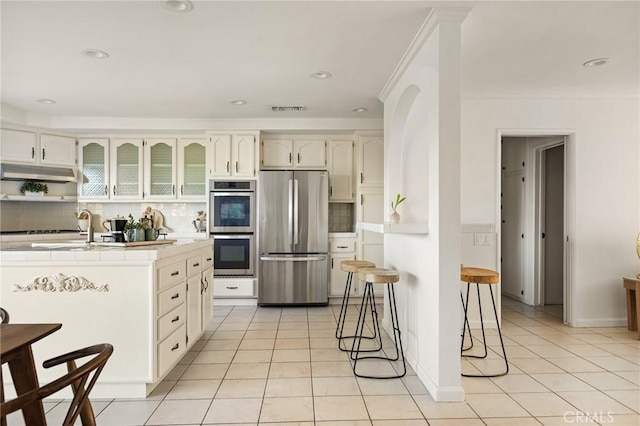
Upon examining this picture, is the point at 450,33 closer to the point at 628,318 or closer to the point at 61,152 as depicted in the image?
the point at 628,318

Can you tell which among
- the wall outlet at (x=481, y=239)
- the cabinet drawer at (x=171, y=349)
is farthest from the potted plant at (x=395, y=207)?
the cabinet drawer at (x=171, y=349)

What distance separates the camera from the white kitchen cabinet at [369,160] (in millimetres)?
5113

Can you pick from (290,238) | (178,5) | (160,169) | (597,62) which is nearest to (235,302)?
(290,238)

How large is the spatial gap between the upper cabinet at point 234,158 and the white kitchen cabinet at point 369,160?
1450 millimetres

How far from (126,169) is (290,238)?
252 centimetres

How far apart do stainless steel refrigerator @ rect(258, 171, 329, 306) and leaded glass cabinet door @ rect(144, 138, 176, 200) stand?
53.1 inches

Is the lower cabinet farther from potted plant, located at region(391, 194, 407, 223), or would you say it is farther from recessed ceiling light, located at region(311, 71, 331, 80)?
recessed ceiling light, located at region(311, 71, 331, 80)

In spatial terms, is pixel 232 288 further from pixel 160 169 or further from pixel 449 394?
pixel 449 394

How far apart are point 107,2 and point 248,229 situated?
3.11 meters

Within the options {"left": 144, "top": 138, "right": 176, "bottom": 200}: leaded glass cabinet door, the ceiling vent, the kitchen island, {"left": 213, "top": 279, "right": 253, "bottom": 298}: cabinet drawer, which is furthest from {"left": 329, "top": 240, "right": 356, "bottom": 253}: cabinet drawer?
the kitchen island

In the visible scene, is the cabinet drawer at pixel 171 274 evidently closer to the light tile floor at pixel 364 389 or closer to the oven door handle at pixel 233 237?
the light tile floor at pixel 364 389

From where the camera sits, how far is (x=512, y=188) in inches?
214

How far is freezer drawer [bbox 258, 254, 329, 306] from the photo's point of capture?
191 inches

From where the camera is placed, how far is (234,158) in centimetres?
500
